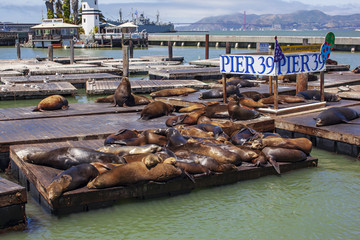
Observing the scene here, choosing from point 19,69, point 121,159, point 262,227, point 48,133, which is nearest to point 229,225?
point 262,227

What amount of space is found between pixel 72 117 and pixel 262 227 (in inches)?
206

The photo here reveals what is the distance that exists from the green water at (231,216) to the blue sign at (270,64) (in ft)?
9.97

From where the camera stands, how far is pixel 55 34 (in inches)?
2072

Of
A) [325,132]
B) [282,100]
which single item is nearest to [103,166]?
[325,132]

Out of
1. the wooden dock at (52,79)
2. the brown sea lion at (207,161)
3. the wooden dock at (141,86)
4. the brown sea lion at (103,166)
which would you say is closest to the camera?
the brown sea lion at (103,166)

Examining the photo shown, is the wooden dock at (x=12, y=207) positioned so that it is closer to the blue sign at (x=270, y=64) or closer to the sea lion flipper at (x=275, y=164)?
the sea lion flipper at (x=275, y=164)

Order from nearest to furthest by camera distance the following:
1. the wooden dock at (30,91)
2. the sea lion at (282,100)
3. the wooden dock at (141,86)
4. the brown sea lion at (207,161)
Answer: the brown sea lion at (207,161)
the sea lion at (282,100)
the wooden dock at (30,91)
the wooden dock at (141,86)

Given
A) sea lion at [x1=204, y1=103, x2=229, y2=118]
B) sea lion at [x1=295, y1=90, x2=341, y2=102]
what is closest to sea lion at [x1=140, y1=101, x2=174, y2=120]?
sea lion at [x1=204, y1=103, x2=229, y2=118]

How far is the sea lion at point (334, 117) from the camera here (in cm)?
806

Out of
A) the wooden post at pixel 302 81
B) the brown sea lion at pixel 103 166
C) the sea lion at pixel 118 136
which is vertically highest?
the wooden post at pixel 302 81

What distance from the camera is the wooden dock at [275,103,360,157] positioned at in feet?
24.7

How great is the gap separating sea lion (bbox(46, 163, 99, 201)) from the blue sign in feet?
15.6

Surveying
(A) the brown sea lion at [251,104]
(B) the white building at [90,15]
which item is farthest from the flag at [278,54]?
(B) the white building at [90,15]

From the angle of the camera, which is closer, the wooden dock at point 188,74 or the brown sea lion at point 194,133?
the brown sea lion at point 194,133
